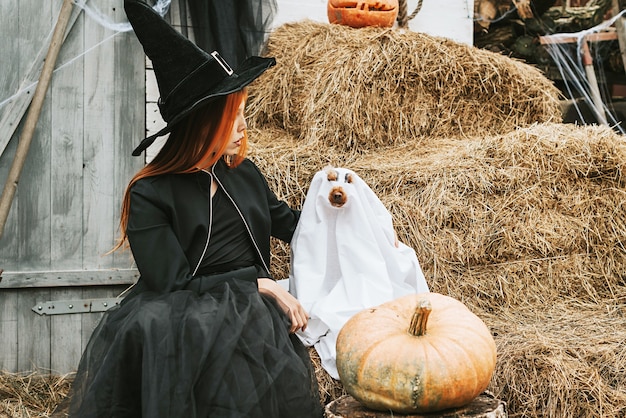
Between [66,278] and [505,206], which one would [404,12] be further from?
[66,278]

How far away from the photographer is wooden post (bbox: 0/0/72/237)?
133 inches

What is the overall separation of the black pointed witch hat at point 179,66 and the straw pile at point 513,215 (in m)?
1.26

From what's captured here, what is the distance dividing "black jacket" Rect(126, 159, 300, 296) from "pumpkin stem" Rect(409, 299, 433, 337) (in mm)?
599

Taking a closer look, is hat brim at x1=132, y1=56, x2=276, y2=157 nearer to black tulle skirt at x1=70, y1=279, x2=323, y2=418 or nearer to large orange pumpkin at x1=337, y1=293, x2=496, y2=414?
black tulle skirt at x1=70, y1=279, x2=323, y2=418

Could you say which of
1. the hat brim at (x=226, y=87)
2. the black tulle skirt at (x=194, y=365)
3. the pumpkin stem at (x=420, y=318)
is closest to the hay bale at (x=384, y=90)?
the hat brim at (x=226, y=87)

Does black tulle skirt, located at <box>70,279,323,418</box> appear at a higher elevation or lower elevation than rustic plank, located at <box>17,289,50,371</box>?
higher

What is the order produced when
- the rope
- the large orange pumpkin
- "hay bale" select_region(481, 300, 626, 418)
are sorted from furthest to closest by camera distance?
the rope, "hay bale" select_region(481, 300, 626, 418), the large orange pumpkin

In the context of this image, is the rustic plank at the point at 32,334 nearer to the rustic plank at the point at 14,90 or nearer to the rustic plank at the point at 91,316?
the rustic plank at the point at 91,316

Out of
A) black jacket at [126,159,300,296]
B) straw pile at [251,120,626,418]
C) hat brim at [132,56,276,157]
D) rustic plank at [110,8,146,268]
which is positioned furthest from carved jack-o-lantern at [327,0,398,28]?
hat brim at [132,56,276,157]

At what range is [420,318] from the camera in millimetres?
2199

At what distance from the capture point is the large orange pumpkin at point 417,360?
7.01 ft

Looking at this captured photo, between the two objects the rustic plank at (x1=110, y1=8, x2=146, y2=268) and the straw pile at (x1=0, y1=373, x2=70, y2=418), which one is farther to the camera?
the rustic plank at (x1=110, y1=8, x2=146, y2=268)

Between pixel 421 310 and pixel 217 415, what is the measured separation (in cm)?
68

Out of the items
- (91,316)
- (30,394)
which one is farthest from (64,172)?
(30,394)
